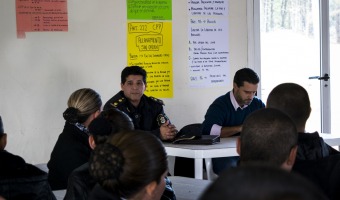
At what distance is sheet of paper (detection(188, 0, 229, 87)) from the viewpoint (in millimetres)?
5812

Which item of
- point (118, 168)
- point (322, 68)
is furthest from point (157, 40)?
point (118, 168)

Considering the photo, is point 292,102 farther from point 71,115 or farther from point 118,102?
A: point 118,102

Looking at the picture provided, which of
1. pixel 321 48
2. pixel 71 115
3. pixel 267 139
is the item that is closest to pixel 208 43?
pixel 321 48

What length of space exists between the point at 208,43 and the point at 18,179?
3.85 meters

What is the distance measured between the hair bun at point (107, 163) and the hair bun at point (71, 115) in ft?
5.28

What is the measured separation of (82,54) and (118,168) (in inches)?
143

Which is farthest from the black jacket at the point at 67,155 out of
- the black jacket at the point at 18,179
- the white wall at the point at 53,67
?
the white wall at the point at 53,67

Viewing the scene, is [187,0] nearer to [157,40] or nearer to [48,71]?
[157,40]

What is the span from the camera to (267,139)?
1.97 m

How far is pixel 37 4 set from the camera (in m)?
4.97

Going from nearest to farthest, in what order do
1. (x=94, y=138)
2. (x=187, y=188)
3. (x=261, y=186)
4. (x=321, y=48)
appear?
(x=261, y=186), (x=94, y=138), (x=187, y=188), (x=321, y=48)

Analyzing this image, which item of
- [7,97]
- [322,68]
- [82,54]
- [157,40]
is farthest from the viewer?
[322,68]

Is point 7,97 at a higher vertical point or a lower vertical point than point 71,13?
lower

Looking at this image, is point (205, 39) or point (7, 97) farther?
point (205, 39)
